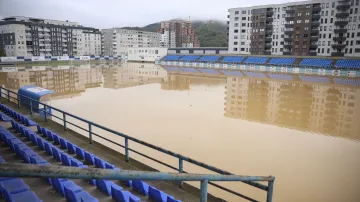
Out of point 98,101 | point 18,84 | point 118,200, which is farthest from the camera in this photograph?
point 18,84

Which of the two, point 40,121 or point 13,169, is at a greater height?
point 13,169

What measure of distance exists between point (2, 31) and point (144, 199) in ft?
358

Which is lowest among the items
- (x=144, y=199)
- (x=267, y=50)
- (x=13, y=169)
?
(x=144, y=199)

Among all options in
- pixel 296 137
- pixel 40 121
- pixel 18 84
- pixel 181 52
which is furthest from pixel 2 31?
pixel 296 137

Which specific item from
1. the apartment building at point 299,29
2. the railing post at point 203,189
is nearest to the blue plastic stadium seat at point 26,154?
the railing post at point 203,189

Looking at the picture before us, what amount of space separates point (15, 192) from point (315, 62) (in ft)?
185

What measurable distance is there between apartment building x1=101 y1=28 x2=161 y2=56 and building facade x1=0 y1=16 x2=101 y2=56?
19.5 m

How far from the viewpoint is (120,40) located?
13438 centimetres

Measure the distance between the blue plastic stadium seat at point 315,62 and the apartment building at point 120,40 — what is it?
90220mm

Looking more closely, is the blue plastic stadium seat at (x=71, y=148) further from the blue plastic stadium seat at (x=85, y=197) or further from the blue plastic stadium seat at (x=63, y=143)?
the blue plastic stadium seat at (x=85, y=197)

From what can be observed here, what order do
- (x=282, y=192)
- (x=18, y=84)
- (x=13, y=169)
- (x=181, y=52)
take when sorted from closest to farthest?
(x=13, y=169) < (x=282, y=192) < (x=18, y=84) < (x=181, y=52)

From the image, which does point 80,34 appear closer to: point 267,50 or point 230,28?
point 230,28

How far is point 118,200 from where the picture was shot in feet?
20.4

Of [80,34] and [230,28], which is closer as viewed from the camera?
[230,28]
